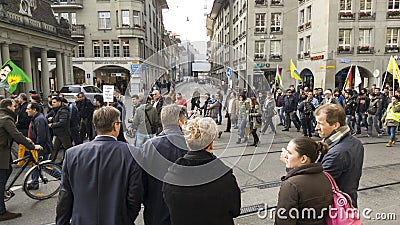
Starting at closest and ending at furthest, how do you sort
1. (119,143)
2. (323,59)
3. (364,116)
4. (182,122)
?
(119,143)
(182,122)
(364,116)
(323,59)

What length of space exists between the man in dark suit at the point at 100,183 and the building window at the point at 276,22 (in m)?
32.5

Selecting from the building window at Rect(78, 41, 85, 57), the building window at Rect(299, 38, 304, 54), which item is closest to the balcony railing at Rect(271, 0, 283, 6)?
the building window at Rect(299, 38, 304, 54)

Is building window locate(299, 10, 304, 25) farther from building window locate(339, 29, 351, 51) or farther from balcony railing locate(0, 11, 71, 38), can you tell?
balcony railing locate(0, 11, 71, 38)

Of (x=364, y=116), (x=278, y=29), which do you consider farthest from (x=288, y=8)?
(x=364, y=116)

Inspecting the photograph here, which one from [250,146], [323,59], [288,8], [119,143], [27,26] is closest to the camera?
[119,143]

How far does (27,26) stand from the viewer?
64.6ft

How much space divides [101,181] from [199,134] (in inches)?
35.3

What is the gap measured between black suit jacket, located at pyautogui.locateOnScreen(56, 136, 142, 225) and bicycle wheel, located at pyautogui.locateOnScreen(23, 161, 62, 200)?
3.24 meters

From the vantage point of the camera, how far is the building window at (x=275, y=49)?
32219 mm

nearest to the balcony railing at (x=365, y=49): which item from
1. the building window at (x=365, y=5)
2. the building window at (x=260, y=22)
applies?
the building window at (x=365, y=5)

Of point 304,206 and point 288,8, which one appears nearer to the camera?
point 304,206

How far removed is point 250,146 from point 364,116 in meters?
6.04

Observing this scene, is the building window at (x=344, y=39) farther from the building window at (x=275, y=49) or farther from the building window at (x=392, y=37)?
the building window at (x=275, y=49)

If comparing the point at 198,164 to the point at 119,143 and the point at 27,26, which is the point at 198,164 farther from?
the point at 27,26
